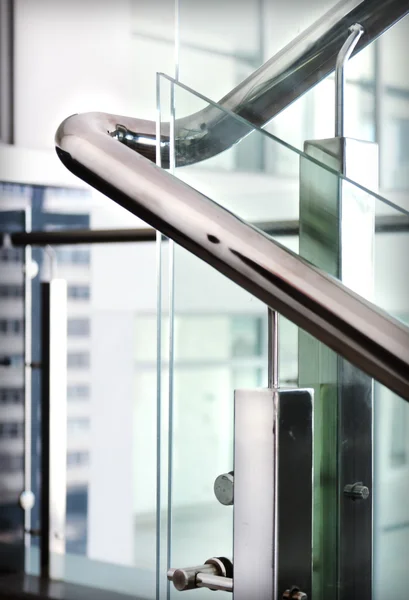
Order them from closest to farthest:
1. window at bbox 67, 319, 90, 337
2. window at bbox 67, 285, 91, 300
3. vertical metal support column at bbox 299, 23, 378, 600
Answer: vertical metal support column at bbox 299, 23, 378, 600, window at bbox 67, 285, 91, 300, window at bbox 67, 319, 90, 337

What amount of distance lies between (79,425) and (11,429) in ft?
5.53

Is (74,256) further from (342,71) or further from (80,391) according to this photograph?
(342,71)

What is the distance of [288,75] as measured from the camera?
66 cm

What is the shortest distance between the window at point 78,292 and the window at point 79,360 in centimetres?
28

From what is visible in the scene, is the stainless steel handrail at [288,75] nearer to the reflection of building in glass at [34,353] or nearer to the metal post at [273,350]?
the metal post at [273,350]

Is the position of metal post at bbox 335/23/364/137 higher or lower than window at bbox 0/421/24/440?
higher

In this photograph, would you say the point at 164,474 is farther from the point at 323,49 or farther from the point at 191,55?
the point at 191,55

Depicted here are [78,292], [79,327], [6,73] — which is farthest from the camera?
[79,327]

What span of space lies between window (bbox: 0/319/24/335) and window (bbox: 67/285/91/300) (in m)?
1.21

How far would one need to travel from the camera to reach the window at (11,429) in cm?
219

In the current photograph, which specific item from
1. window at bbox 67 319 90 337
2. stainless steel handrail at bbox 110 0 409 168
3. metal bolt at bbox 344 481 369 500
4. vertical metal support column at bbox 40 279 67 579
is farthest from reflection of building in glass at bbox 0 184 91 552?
metal bolt at bbox 344 481 369 500

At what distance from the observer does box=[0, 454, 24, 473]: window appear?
2197 mm

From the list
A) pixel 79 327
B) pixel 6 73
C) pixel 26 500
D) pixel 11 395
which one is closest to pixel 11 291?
pixel 11 395

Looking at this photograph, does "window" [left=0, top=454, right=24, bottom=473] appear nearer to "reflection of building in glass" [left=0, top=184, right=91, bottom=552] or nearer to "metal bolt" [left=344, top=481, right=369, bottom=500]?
"reflection of building in glass" [left=0, top=184, right=91, bottom=552]
